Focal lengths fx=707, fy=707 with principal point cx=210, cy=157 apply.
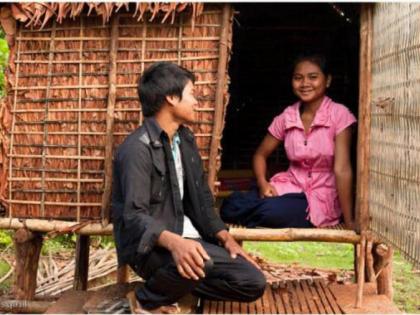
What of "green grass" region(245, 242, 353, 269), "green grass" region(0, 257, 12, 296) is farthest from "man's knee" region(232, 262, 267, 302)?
"green grass" region(245, 242, 353, 269)

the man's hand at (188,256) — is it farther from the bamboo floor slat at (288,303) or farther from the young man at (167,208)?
the bamboo floor slat at (288,303)

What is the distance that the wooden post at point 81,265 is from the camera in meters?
6.04

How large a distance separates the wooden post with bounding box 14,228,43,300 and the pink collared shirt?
1796 mm

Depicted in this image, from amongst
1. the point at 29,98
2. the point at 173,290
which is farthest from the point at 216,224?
the point at 29,98

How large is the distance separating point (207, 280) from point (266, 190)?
48.4 inches

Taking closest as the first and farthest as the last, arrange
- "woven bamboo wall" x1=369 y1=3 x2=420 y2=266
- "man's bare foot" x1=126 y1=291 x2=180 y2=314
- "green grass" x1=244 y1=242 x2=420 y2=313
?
"woven bamboo wall" x1=369 y1=3 x2=420 y2=266 < "man's bare foot" x1=126 y1=291 x2=180 y2=314 < "green grass" x1=244 y1=242 x2=420 y2=313

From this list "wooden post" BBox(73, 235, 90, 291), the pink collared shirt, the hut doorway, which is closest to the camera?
the pink collared shirt

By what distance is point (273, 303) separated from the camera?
4457 mm

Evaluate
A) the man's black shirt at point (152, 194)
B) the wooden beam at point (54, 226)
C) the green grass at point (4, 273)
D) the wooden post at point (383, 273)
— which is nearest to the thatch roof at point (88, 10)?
the man's black shirt at point (152, 194)

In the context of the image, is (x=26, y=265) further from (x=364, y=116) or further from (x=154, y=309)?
(x=364, y=116)

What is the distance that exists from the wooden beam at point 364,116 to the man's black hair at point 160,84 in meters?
1.22

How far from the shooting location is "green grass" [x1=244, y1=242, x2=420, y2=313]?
23.5ft

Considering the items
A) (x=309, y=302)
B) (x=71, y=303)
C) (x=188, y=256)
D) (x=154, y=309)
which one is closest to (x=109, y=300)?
(x=71, y=303)

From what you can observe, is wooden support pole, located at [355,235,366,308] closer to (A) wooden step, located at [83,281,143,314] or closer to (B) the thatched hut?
(B) the thatched hut
